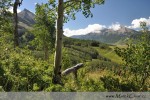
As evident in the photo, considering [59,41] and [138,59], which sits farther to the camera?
[138,59]

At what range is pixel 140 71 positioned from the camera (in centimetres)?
1925

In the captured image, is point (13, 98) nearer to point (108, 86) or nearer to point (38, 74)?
point (38, 74)

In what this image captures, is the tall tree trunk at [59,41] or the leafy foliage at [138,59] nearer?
the tall tree trunk at [59,41]

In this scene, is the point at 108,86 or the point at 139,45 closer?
the point at 108,86

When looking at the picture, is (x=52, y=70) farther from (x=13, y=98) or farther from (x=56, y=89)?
(x=13, y=98)

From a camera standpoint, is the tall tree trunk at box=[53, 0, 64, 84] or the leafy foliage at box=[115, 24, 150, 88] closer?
the tall tree trunk at box=[53, 0, 64, 84]

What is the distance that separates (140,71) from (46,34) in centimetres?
5430

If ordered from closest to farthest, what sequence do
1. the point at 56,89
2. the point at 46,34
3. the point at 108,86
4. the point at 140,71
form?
the point at 56,89 < the point at 108,86 < the point at 140,71 < the point at 46,34

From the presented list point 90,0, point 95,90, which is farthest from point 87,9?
point 95,90

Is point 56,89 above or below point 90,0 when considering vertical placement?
below

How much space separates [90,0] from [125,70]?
5644 mm

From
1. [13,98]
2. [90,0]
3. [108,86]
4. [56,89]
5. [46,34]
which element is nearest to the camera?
[13,98]

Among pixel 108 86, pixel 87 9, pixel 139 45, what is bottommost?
pixel 108 86

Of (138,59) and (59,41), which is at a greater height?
(59,41)
